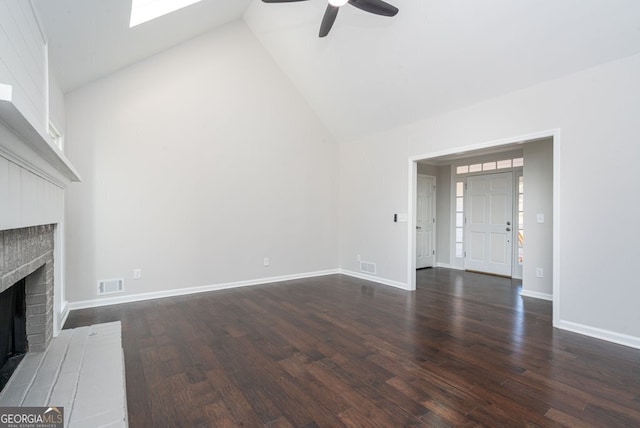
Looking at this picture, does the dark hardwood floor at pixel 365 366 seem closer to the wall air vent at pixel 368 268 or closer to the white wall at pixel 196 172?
the white wall at pixel 196 172

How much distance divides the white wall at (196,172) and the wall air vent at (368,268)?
0.76 metres

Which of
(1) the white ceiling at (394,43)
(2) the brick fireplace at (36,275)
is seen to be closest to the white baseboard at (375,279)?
(1) the white ceiling at (394,43)

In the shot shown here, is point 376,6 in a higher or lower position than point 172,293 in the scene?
higher

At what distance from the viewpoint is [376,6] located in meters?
2.97

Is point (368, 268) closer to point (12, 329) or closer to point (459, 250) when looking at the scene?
point (459, 250)

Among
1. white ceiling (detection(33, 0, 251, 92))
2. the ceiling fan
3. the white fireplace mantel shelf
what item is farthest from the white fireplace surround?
the ceiling fan

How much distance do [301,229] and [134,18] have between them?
3756 millimetres

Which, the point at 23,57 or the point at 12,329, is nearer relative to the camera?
the point at 23,57

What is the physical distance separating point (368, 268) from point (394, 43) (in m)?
3.58

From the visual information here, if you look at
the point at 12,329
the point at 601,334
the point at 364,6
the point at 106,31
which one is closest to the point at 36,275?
the point at 12,329

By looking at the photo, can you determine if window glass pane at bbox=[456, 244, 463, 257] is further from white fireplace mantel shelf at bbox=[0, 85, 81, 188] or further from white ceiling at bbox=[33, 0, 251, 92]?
white fireplace mantel shelf at bbox=[0, 85, 81, 188]

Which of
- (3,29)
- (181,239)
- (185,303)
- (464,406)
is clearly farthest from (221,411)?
(181,239)

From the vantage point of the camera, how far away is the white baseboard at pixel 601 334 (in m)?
2.78
